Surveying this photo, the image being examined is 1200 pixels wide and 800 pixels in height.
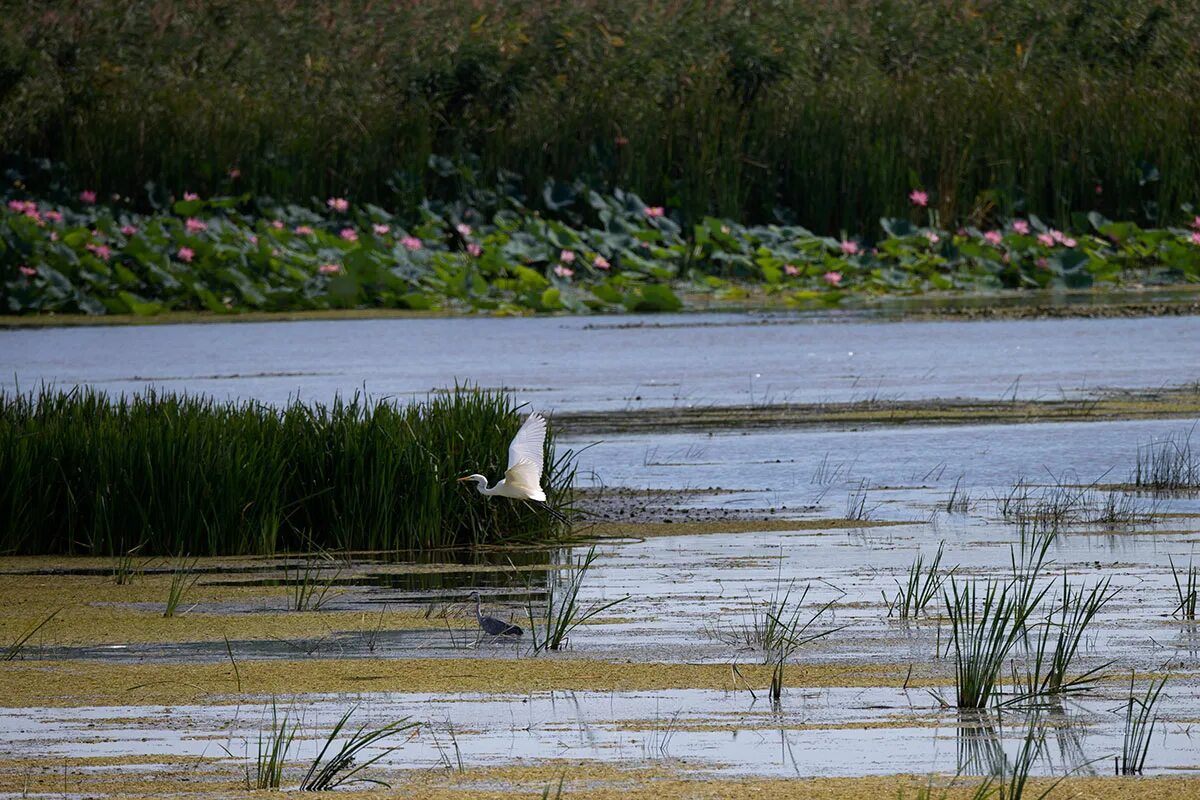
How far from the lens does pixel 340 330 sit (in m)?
18.2

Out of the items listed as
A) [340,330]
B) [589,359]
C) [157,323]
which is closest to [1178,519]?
[589,359]

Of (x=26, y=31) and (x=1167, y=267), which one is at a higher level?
(x=26, y=31)

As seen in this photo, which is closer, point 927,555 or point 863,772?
point 863,772

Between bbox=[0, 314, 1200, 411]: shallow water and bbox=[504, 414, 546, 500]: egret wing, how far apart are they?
496cm

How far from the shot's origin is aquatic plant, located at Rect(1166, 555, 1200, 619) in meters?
6.24

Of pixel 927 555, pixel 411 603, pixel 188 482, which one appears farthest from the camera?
pixel 188 482

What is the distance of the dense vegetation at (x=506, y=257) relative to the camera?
64.5 feet

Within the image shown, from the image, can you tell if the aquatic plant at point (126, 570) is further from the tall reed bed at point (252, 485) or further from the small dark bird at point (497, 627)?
the small dark bird at point (497, 627)

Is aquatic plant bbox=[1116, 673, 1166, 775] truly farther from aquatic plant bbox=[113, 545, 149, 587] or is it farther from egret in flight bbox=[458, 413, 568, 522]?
aquatic plant bbox=[113, 545, 149, 587]

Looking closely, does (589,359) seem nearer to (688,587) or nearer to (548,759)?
(688,587)

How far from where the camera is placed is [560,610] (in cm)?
642

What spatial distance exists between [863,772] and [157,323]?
49.0 ft

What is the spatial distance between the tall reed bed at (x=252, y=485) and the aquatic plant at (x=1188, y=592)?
9.06 ft

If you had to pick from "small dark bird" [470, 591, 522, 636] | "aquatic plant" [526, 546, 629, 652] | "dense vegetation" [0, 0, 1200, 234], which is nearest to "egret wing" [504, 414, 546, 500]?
"aquatic plant" [526, 546, 629, 652]
